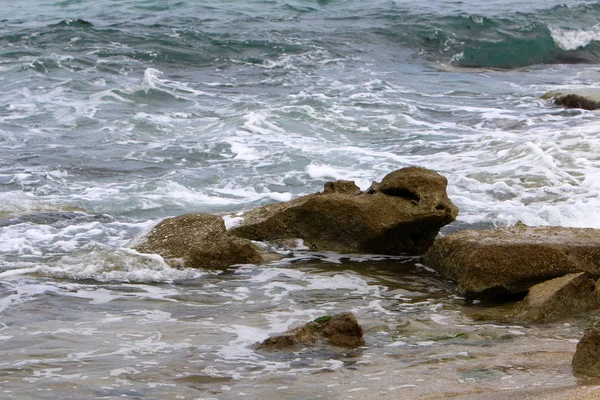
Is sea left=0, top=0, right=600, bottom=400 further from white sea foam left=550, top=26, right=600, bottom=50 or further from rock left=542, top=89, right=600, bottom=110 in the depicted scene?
rock left=542, top=89, right=600, bottom=110

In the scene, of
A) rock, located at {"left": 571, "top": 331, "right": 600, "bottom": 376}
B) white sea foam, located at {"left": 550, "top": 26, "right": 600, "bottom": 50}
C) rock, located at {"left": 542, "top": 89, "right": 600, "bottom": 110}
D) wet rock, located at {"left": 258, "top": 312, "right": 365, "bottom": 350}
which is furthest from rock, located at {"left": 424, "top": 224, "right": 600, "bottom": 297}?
white sea foam, located at {"left": 550, "top": 26, "right": 600, "bottom": 50}

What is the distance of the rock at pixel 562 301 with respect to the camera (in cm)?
542

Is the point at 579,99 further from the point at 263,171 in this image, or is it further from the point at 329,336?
the point at 329,336

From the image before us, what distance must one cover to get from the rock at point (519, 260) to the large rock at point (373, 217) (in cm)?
81

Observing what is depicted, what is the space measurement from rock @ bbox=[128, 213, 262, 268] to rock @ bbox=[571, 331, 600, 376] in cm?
316

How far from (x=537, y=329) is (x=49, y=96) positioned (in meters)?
11.3

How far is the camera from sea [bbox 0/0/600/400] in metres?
4.70

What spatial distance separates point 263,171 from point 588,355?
6.39 meters

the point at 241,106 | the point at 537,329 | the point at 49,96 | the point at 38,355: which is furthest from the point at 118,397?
the point at 49,96

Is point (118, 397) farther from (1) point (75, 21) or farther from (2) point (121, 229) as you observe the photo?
(1) point (75, 21)

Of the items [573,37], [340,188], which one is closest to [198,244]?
[340,188]

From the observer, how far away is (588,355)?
4258mm

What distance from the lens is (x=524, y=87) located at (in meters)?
16.4

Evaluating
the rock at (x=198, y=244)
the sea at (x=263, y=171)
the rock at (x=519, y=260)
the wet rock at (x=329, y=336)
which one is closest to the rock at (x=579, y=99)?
the sea at (x=263, y=171)
